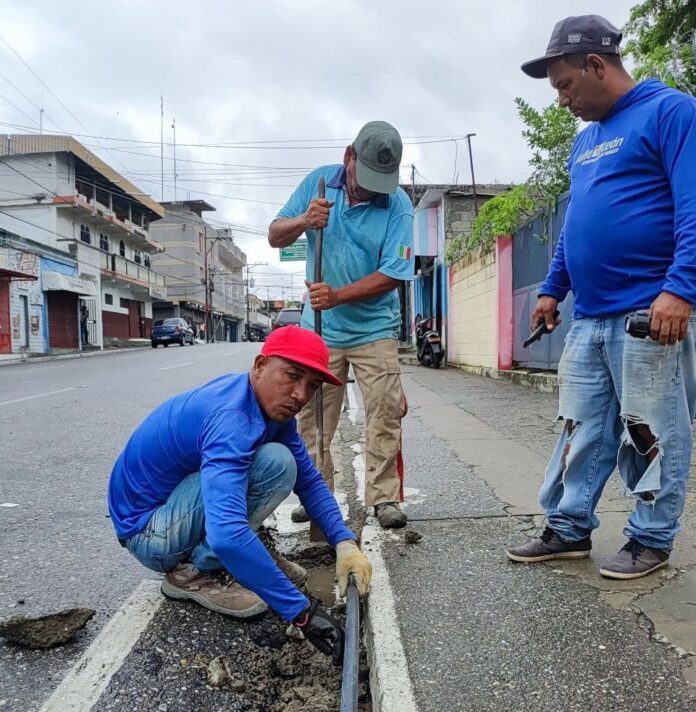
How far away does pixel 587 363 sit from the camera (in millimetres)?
2537

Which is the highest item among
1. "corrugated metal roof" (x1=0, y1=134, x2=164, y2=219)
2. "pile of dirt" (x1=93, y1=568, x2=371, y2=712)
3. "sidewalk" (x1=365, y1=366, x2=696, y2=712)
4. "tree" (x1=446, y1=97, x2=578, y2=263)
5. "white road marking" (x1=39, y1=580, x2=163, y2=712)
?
"corrugated metal roof" (x1=0, y1=134, x2=164, y2=219)

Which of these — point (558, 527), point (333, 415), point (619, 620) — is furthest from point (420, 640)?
point (333, 415)

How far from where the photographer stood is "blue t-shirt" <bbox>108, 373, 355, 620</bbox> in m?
1.93

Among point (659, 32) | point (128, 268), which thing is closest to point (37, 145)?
point (128, 268)

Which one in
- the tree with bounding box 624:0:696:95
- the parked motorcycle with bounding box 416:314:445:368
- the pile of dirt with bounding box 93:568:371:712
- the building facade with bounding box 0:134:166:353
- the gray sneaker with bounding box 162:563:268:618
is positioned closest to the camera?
the pile of dirt with bounding box 93:568:371:712

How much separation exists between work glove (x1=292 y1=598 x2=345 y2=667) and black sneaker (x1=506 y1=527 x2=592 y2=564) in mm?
1030

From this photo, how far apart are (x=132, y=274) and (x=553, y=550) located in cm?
4148

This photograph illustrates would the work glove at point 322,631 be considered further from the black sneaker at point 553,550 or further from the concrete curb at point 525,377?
the concrete curb at point 525,377

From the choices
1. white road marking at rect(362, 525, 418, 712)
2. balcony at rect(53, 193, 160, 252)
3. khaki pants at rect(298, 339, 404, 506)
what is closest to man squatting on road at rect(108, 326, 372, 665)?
white road marking at rect(362, 525, 418, 712)

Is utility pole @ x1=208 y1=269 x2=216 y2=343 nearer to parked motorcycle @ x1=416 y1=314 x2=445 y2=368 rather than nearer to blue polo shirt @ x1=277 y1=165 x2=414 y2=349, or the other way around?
parked motorcycle @ x1=416 y1=314 x2=445 y2=368

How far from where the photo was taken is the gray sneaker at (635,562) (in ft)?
8.00

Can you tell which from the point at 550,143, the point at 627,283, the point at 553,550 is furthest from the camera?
the point at 550,143

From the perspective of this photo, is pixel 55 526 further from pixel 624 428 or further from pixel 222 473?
pixel 624 428

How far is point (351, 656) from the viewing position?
5.97ft
